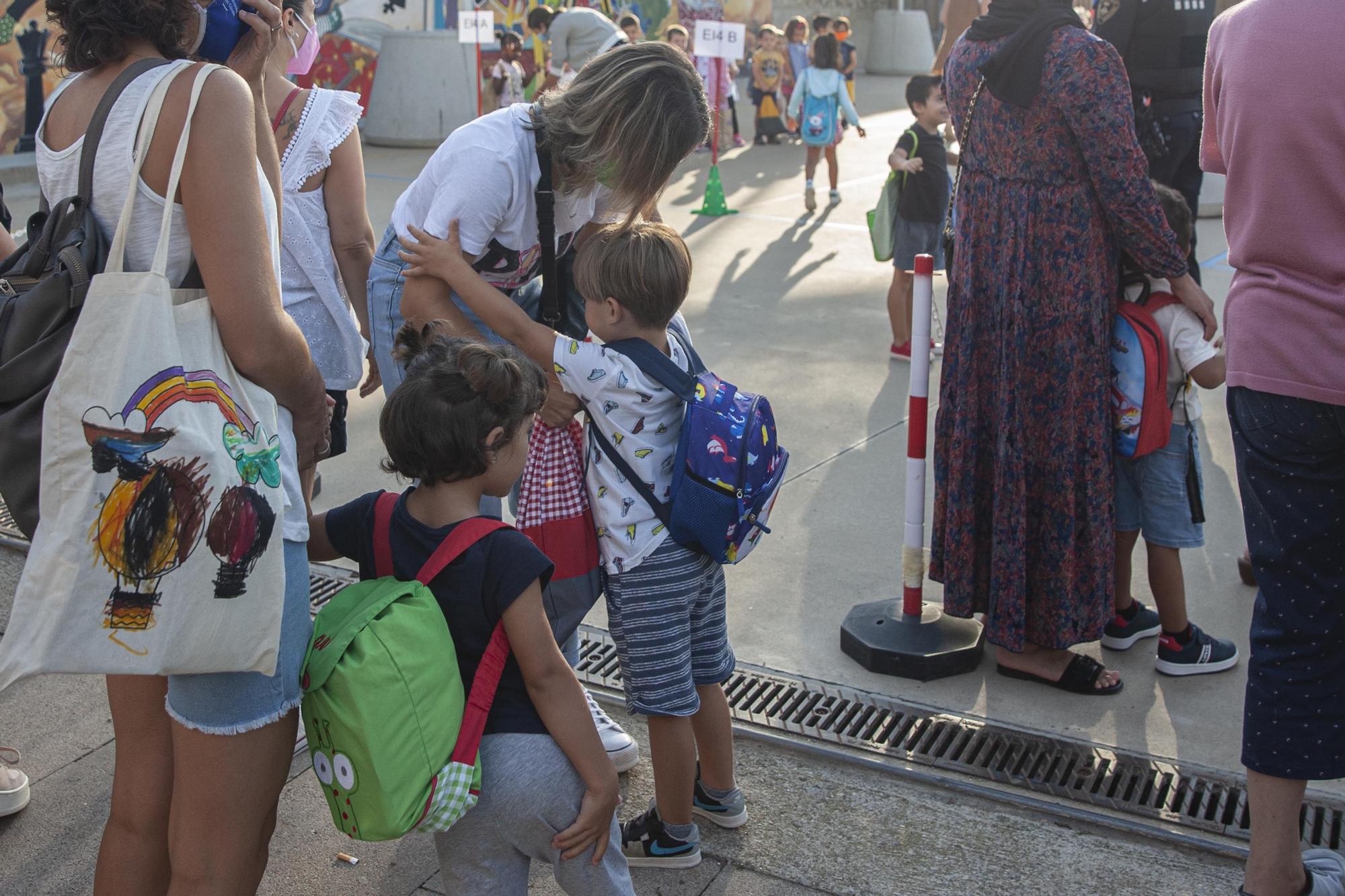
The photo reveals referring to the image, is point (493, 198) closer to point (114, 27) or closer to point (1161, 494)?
point (114, 27)

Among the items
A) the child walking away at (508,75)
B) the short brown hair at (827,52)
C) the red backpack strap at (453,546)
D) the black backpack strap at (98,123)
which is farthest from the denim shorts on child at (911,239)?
the child walking away at (508,75)

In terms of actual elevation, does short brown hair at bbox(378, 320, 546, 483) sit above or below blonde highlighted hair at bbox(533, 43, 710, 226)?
below

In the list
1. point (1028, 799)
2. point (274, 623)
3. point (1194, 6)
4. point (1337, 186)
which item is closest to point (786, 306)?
point (1194, 6)

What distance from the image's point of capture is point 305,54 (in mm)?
3135

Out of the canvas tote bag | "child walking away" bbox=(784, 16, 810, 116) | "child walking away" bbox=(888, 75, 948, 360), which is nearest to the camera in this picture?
the canvas tote bag

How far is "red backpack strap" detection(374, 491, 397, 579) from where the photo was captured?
2145 millimetres

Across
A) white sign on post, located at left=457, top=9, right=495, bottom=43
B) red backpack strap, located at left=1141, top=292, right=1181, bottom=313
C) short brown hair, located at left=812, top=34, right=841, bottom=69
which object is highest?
white sign on post, located at left=457, top=9, right=495, bottom=43

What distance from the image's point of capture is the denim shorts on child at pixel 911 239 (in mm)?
6785

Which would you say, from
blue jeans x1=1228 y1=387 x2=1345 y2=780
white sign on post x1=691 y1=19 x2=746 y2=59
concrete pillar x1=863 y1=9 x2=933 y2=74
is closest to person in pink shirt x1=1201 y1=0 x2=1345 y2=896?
blue jeans x1=1228 y1=387 x2=1345 y2=780

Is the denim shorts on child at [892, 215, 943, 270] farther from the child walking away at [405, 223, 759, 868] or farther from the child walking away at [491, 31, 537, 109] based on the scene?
the child walking away at [491, 31, 537, 109]

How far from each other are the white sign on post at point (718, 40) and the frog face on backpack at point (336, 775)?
1062cm

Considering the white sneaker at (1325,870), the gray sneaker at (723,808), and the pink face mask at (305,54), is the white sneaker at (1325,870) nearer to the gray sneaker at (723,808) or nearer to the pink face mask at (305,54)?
the gray sneaker at (723,808)

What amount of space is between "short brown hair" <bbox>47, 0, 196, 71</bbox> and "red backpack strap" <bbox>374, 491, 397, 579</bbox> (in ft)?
2.59

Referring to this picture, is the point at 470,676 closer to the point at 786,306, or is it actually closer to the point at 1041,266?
the point at 1041,266
